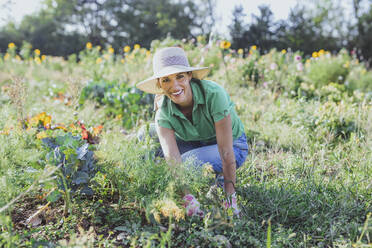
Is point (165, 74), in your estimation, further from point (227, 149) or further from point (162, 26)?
point (162, 26)

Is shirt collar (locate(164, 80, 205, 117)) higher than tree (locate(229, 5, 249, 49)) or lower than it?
lower

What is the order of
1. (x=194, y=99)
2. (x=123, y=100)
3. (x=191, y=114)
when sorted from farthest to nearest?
(x=123, y=100)
(x=191, y=114)
(x=194, y=99)

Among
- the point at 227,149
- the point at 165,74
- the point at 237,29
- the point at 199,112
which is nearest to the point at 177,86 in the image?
the point at 165,74

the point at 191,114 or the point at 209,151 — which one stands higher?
Answer: the point at 191,114

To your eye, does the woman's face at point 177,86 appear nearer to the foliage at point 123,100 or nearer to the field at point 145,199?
the field at point 145,199

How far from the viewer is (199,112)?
209cm

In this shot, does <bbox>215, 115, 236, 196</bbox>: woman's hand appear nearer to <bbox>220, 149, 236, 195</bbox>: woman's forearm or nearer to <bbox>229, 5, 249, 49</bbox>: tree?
<bbox>220, 149, 236, 195</bbox>: woman's forearm

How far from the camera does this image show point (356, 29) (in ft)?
58.6

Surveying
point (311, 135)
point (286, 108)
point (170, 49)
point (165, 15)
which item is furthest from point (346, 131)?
point (165, 15)

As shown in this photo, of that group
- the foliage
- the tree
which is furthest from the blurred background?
the foliage

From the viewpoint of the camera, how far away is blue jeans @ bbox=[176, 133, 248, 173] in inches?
87.2

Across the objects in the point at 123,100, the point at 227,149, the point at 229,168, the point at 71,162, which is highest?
the point at 123,100

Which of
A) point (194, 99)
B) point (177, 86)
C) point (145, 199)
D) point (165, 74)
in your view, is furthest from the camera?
point (194, 99)

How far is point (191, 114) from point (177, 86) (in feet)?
1.07
